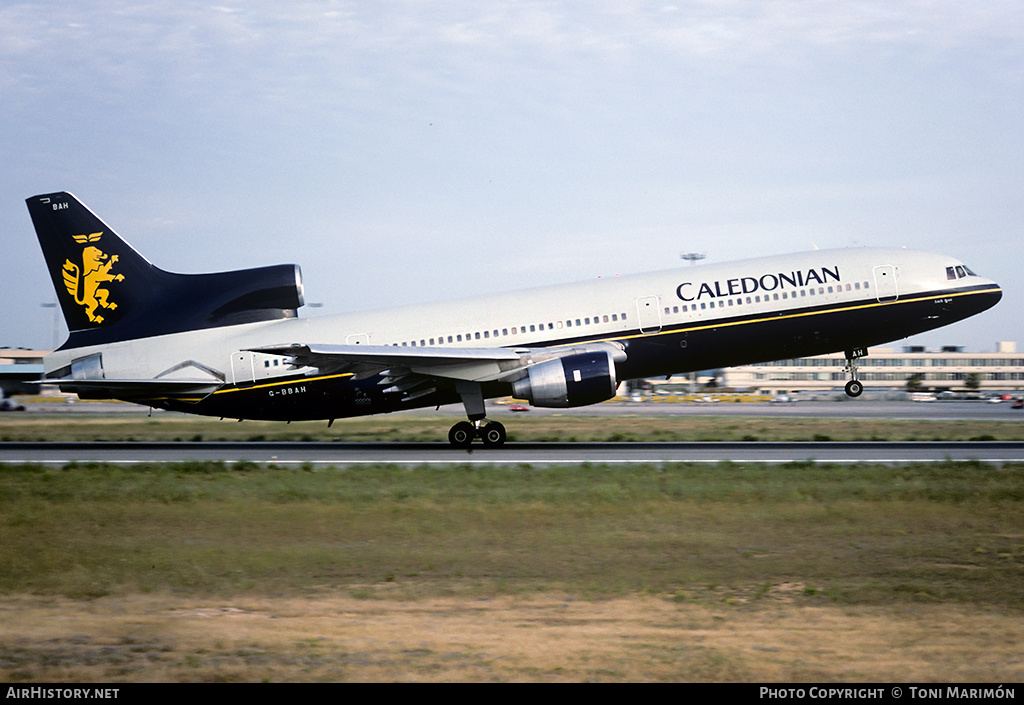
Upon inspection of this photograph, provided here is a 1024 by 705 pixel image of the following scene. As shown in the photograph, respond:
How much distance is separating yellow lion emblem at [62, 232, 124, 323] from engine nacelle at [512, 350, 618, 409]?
45.2 feet

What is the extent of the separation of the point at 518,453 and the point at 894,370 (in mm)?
153806

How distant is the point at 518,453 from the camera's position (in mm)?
27484

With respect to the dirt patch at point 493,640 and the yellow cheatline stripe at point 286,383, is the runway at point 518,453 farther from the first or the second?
the dirt patch at point 493,640

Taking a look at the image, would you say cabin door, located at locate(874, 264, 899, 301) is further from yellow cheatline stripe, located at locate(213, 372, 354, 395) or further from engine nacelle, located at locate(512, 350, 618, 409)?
yellow cheatline stripe, located at locate(213, 372, 354, 395)

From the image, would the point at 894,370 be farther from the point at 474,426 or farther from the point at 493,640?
the point at 493,640

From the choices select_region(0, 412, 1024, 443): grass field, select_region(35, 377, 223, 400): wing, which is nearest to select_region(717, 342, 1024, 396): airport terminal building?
select_region(0, 412, 1024, 443): grass field

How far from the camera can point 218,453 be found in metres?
28.9

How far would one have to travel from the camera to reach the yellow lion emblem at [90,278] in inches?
1166

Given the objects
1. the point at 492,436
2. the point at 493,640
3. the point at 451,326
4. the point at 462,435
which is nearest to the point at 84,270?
the point at 451,326

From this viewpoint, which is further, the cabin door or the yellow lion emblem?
the yellow lion emblem

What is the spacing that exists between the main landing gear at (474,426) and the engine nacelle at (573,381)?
198cm

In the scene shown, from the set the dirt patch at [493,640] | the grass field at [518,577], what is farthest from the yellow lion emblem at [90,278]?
the dirt patch at [493,640]

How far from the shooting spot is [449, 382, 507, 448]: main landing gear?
1107 inches

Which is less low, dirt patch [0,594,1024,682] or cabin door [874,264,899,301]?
cabin door [874,264,899,301]
